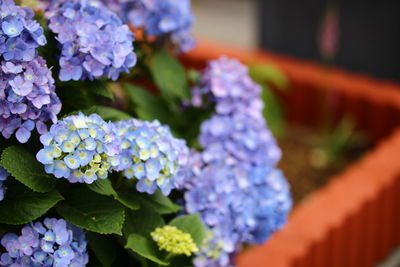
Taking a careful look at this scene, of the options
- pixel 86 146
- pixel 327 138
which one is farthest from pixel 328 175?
pixel 86 146

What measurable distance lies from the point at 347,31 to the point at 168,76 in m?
3.26

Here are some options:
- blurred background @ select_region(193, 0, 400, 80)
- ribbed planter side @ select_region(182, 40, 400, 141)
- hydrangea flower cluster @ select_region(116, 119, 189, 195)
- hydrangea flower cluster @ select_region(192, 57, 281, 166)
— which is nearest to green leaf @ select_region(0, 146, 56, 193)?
hydrangea flower cluster @ select_region(116, 119, 189, 195)

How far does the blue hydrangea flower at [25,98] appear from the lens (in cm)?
128

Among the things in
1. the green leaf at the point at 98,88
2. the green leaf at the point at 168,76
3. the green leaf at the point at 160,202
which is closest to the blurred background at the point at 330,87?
the green leaf at the point at 168,76

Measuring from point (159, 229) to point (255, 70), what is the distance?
1.96 metres

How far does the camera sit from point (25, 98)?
4.31ft

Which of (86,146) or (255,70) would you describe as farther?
(255,70)

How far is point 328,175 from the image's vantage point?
4.05 metres

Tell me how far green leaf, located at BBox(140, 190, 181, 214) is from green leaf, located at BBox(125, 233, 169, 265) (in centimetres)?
7

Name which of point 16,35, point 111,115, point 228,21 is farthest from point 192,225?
point 228,21

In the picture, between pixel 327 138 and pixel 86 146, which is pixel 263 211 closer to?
pixel 86 146

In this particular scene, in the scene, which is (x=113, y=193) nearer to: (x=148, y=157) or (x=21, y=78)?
(x=148, y=157)

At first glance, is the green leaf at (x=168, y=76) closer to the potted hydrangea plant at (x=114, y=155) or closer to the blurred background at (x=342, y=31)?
the potted hydrangea plant at (x=114, y=155)

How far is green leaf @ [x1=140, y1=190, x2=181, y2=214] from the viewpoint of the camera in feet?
4.98
